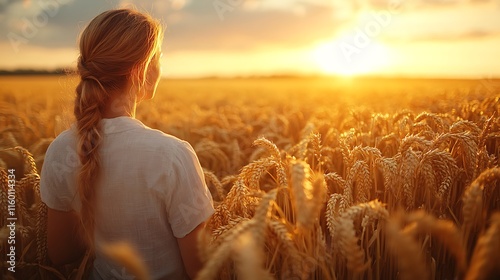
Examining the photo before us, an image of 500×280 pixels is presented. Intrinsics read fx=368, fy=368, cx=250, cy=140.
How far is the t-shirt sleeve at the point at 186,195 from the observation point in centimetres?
163

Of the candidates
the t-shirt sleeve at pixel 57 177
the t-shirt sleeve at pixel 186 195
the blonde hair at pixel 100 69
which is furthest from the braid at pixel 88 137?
the t-shirt sleeve at pixel 186 195

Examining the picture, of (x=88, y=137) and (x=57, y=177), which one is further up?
(x=88, y=137)

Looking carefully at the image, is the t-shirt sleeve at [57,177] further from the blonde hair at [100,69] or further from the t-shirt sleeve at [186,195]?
the t-shirt sleeve at [186,195]

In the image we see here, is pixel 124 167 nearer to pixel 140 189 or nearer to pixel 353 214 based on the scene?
pixel 140 189

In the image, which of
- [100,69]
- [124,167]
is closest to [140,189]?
[124,167]

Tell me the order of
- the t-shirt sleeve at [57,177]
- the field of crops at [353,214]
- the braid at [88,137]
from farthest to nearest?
the t-shirt sleeve at [57,177], the braid at [88,137], the field of crops at [353,214]

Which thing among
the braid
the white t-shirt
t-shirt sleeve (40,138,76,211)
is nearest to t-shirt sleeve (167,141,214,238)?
the white t-shirt

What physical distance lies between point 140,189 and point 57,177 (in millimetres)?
457

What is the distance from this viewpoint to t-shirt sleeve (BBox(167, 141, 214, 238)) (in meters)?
1.63

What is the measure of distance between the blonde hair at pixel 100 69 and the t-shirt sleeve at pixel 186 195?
356 millimetres

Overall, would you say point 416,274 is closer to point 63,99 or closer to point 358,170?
point 358,170

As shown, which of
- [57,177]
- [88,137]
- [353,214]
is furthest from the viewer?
[57,177]

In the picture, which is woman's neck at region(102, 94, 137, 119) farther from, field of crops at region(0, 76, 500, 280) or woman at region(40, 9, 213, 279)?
field of crops at region(0, 76, 500, 280)

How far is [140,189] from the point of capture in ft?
5.42
